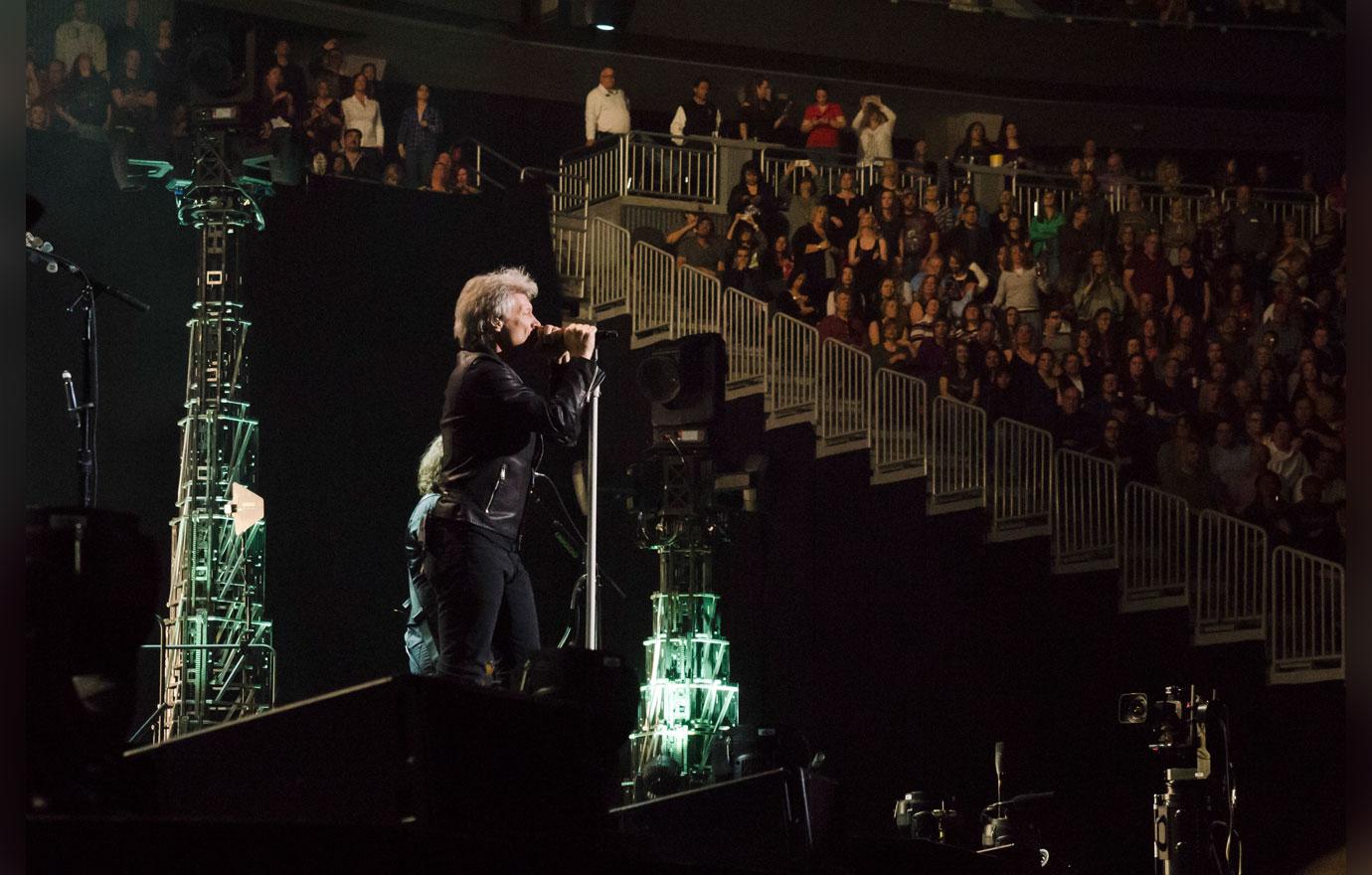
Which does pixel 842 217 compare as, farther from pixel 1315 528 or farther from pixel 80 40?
pixel 80 40

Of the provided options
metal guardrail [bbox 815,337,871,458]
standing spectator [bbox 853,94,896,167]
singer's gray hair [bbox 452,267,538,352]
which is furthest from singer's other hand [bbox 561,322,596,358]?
standing spectator [bbox 853,94,896,167]

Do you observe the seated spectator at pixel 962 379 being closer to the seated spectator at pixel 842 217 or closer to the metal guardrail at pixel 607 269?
the seated spectator at pixel 842 217

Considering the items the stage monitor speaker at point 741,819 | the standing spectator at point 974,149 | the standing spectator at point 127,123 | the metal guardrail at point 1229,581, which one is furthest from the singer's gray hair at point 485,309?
the standing spectator at point 974,149

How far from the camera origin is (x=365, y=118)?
36.4ft

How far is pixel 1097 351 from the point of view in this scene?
11.3 metres

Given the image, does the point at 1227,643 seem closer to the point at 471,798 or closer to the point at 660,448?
the point at 660,448

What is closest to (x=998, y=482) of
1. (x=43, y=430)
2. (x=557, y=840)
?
(x=43, y=430)

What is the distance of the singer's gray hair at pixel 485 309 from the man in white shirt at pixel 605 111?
892 centimetres

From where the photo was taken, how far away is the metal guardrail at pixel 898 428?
10680 mm

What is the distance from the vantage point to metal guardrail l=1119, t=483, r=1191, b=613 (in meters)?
9.97

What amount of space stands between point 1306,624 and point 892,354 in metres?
3.03

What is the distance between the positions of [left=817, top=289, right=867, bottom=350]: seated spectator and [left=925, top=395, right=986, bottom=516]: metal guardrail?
812mm

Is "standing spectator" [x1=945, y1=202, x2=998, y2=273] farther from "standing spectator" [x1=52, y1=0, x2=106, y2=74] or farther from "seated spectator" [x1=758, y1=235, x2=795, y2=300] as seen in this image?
"standing spectator" [x1=52, y1=0, x2=106, y2=74]

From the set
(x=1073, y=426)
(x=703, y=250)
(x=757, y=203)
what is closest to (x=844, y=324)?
(x=757, y=203)
